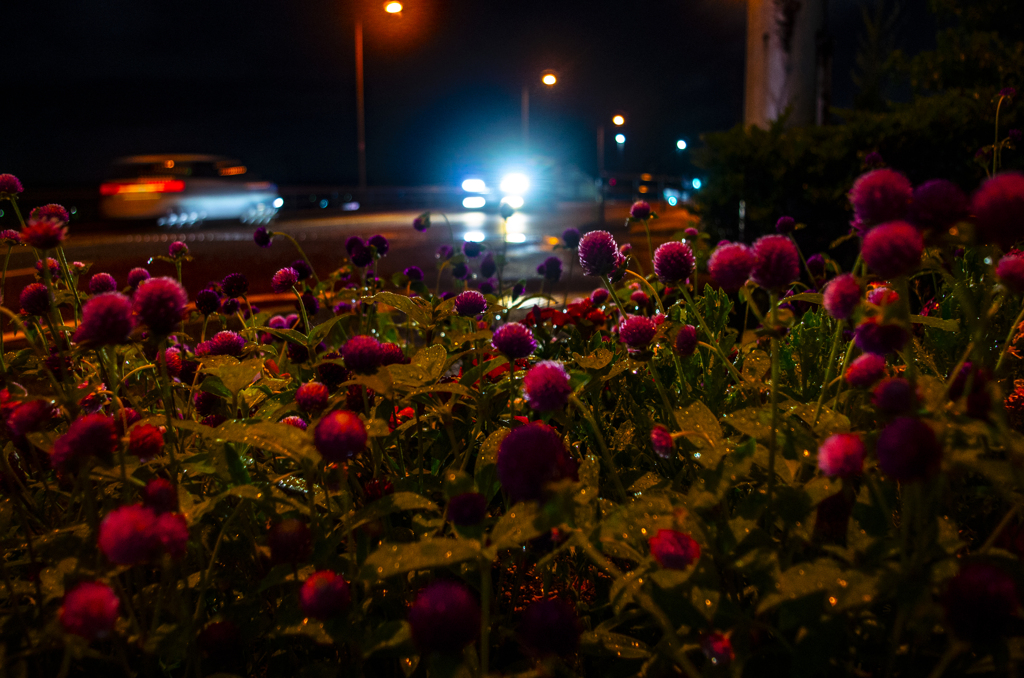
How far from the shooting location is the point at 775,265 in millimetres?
863

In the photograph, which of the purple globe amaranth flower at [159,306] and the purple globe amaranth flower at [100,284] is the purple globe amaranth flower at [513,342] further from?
the purple globe amaranth flower at [100,284]

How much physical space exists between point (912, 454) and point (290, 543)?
0.72 metres

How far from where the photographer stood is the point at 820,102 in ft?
19.6

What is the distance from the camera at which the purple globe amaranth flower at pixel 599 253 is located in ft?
4.29

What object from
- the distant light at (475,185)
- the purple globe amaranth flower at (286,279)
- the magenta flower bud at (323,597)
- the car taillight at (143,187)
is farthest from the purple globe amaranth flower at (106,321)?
the distant light at (475,185)

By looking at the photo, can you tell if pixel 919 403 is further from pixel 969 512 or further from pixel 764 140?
pixel 764 140

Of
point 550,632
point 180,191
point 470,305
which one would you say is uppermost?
point 180,191

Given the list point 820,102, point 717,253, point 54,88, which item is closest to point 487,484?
point 717,253

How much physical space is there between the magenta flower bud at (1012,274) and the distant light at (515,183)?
17308 mm

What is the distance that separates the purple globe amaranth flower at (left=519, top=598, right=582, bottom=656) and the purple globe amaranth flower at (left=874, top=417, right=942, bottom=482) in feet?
1.28

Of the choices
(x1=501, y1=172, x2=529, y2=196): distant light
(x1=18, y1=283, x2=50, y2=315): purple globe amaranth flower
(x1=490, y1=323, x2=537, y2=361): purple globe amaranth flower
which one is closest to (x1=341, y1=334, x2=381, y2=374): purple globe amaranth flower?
(x1=490, y1=323, x2=537, y2=361): purple globe amaranth flower

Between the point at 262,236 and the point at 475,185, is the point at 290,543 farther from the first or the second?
the point at 475,185

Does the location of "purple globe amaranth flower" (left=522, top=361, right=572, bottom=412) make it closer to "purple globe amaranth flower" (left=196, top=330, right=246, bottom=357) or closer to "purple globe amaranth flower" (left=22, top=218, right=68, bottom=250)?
"purple globe amaranth flower" (left=22, top=218, right=68, bottom=250)

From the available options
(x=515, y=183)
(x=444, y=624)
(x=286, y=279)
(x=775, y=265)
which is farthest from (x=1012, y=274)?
(x=515, y=183)
